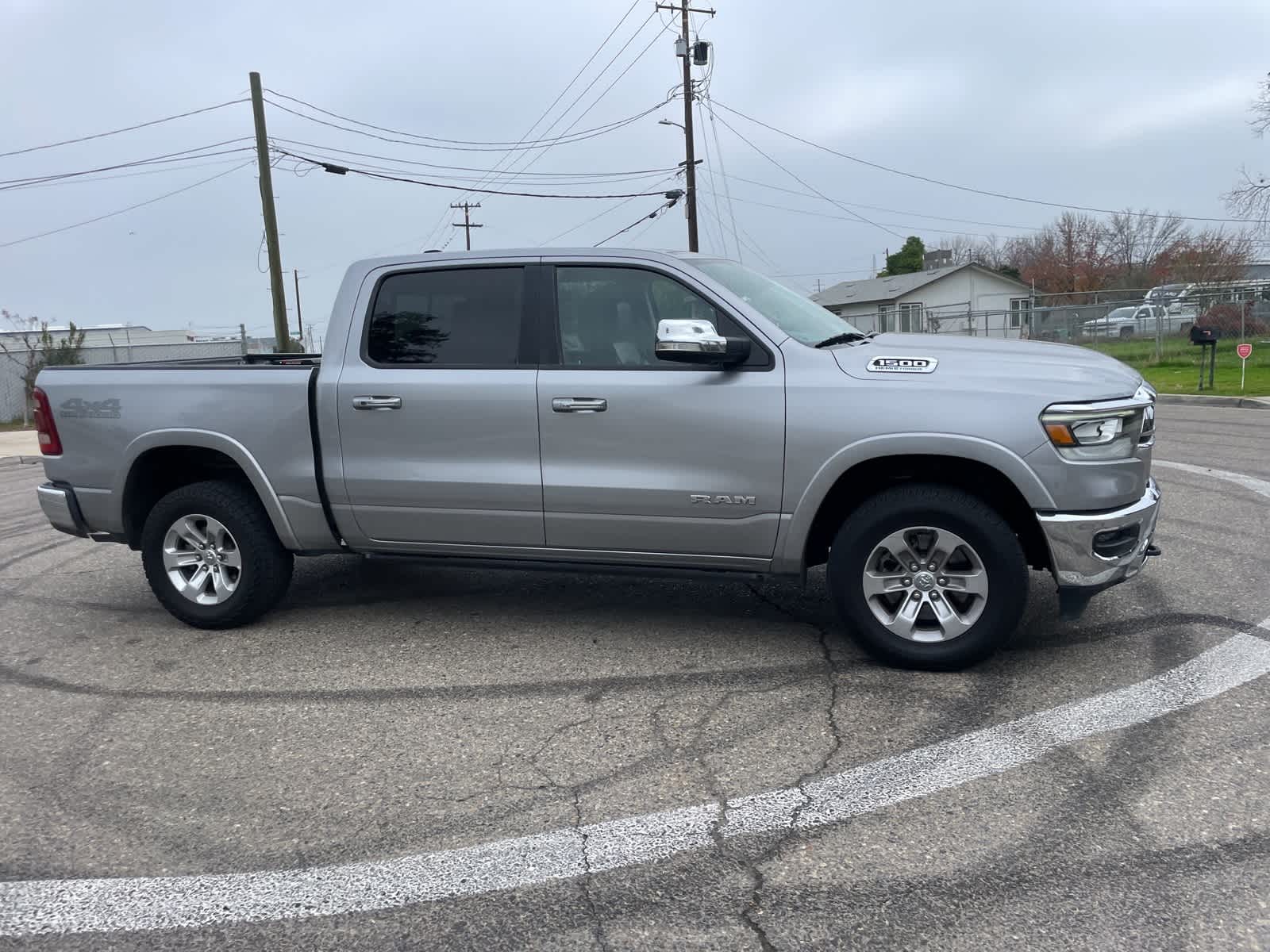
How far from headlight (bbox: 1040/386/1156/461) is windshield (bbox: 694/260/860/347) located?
1121 millimetres

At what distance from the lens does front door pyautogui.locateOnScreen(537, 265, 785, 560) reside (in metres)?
4.48

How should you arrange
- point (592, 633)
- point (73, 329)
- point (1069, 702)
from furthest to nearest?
point (73, 329) → point (592, 633) → point (1069, 702)

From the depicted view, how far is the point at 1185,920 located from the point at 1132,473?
203 centimetres

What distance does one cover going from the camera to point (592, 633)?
203 inches

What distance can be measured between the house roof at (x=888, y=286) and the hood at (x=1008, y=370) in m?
47.6

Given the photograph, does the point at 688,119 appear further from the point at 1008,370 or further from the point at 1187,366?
the point at 1008,370

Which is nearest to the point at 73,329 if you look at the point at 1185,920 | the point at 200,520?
the point at 200,520

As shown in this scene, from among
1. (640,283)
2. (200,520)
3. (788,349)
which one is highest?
(640,283)

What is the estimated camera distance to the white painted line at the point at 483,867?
284 centimetres

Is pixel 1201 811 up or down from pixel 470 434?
down

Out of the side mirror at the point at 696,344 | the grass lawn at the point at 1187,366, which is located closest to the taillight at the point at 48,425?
the side mirror at the point at 696,344

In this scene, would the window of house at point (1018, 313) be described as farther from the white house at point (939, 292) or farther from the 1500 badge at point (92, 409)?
the 1500 badge at point (92, 409)

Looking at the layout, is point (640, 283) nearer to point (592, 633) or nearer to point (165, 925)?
point (592, 633)

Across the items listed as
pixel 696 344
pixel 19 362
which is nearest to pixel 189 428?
pixel 696 344
